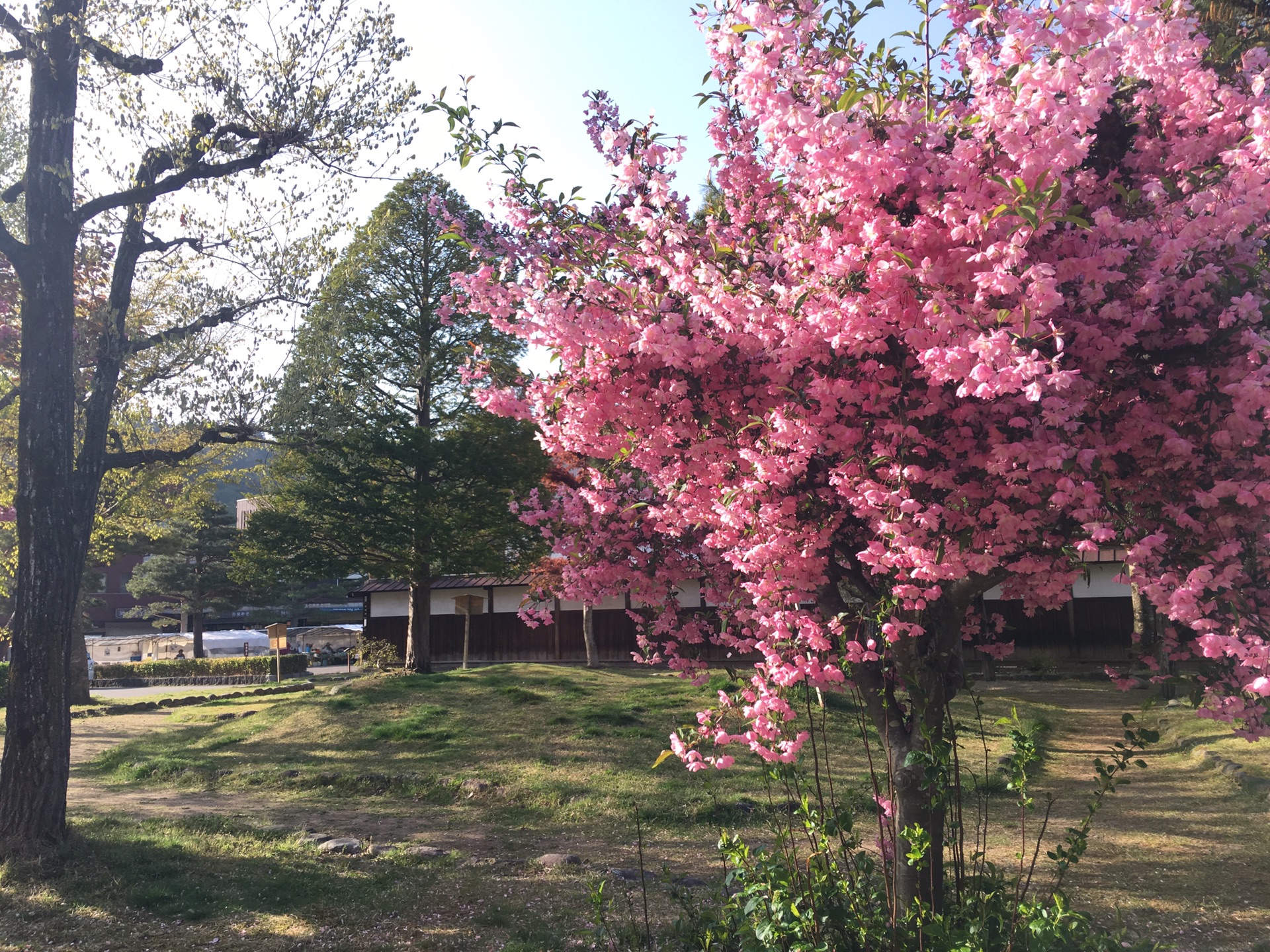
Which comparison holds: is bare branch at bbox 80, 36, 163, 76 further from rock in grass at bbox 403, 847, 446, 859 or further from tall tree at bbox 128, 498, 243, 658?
tall tree at bbox 128, 498, 243, 658

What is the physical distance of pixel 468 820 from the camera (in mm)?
8352

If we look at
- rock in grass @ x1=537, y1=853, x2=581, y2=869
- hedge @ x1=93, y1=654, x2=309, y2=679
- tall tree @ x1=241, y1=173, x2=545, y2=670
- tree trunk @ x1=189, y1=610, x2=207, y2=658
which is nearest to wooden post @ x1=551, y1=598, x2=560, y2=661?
tall tree @ x1=241, y1=173, x2=545, y2=670

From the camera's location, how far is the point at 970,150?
3.09 m

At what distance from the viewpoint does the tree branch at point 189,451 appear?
8.49 m

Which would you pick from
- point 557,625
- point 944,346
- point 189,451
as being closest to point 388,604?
point 557,625

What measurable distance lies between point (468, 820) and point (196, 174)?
21.8ft

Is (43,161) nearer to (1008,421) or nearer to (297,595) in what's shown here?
(1008,421)

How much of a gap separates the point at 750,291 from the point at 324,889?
5.14m

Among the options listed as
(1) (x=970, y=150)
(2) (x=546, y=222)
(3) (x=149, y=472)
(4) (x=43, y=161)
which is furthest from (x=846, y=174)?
(3) (x=149, y=472)

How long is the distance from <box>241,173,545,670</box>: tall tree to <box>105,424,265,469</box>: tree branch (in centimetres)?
597

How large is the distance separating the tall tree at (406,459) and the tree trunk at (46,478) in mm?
8888

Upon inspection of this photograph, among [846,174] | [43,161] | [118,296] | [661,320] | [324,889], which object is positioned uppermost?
[43,161]

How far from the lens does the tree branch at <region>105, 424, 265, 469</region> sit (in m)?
8.49

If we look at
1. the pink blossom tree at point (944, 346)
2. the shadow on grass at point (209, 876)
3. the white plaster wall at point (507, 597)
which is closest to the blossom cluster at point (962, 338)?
the pink blossom tree at point (944, 346)
